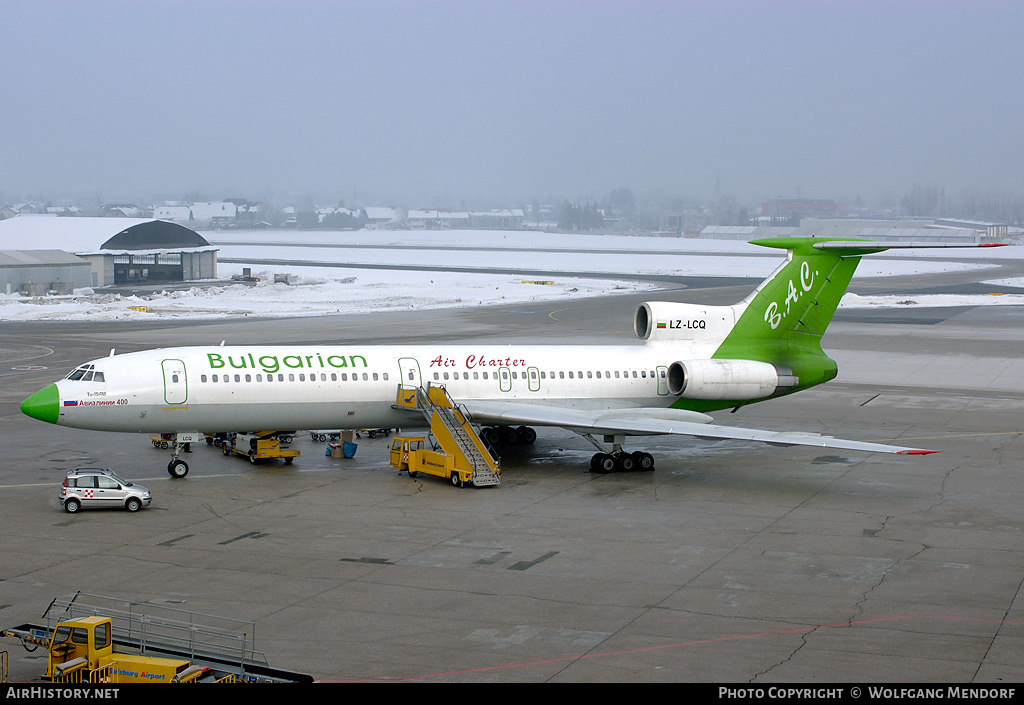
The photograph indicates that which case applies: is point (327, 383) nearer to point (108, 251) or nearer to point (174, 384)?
point (174, 384)

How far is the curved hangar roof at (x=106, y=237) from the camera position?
118 metres

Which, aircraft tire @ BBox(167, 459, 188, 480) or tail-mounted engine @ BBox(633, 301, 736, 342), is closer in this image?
aircraft tire @ BBox(167, 459, 188, 480)

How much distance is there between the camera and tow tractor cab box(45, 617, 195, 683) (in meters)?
14.6

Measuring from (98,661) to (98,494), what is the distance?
1296 cm

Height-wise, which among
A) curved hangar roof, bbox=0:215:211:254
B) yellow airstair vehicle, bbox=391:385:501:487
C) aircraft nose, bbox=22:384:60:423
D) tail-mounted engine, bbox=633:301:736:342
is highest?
curved hangar roof, bbox=0:215:211:254

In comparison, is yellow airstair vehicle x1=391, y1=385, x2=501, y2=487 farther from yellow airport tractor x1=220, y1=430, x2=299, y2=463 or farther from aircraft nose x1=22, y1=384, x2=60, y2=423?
aircraft nose x1=22, y1=384, x2=60, y2=423

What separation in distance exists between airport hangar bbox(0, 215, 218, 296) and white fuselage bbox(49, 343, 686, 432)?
75.4 meters

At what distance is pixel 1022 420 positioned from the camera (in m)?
41.4

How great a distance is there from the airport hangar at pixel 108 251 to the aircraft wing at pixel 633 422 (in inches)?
3112

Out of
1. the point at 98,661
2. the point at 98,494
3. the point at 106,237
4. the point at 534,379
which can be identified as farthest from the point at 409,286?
the point at 98,661

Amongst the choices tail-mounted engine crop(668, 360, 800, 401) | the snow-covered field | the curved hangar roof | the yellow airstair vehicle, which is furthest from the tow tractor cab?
the curved hangar roof

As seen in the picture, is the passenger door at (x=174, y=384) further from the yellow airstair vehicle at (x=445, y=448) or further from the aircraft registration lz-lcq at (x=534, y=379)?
the yellow airstair vehicle at (x=445, y=448)

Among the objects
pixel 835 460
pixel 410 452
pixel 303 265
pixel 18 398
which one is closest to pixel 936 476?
pixel 835 460

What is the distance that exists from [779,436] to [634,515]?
5.02 metres
